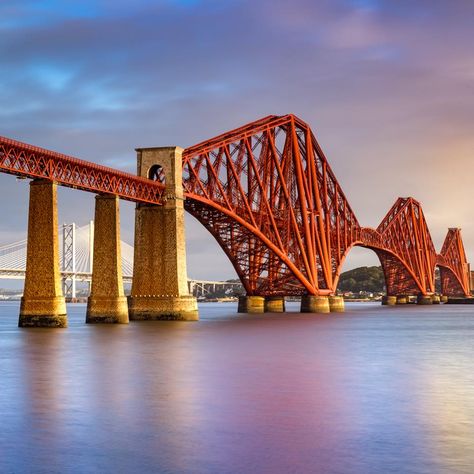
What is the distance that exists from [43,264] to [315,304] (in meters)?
61.1

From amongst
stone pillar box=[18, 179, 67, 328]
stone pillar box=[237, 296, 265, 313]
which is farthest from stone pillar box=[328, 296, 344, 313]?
stone pillar box=[18, 179, 67, 328]

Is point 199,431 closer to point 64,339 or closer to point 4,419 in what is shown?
point 4,419

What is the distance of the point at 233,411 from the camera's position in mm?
21750

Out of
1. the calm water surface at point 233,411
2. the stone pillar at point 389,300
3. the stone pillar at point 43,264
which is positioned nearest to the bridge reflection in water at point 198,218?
the stone pillar at point 43,264

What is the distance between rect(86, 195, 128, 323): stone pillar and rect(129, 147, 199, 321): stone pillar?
5.06 m

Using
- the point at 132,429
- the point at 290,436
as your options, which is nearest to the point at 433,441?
the point at 290,436

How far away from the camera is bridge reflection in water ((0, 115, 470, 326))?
5756 centimetres

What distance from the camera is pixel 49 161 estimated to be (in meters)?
58.6

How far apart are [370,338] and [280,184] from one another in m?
50.2

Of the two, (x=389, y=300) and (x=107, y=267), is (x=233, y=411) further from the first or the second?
(x=389, y=300)

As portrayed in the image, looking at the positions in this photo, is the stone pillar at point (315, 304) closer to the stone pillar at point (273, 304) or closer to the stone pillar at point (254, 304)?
the stone pillar at point (273, 304)

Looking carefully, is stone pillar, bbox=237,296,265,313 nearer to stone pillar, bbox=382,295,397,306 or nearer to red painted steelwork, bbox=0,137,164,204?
red painted steelwork, bbox=0,137,164,204

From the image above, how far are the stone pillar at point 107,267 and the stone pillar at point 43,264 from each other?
6.69 m

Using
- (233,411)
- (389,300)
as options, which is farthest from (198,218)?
(389,300)
